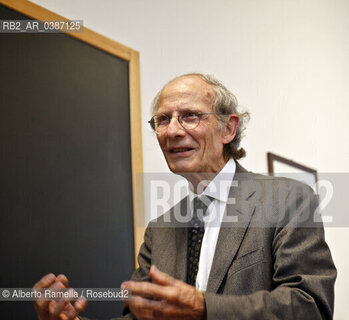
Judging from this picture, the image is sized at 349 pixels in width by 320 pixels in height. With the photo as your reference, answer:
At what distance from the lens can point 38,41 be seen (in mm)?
1453

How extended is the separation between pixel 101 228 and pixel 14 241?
33 cm

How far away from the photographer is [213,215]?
1.28 m

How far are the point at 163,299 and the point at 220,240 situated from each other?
348 millimetres

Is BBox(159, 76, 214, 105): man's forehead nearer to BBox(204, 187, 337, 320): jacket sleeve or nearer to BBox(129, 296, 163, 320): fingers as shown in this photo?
BBox(204, 187, 337, 320): jacket sleeve

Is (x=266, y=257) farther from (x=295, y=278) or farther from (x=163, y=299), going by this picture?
(x=163, y=299)

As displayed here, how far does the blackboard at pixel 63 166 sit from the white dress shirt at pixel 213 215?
1.25ft

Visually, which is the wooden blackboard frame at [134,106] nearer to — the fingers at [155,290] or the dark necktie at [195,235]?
the dark necktie at [195,235]

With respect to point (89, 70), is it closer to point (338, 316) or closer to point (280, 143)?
point (280, 143)

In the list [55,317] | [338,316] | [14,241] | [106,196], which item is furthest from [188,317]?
[338,316]

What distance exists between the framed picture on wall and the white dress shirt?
117 centimetres

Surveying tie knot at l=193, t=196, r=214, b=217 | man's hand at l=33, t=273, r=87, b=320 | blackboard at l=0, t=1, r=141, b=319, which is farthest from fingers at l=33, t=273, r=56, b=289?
tie knot at l=193, t=196, r=214, b=217

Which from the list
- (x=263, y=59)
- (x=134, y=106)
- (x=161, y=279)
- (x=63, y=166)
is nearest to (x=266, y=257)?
(x=161, y=279)

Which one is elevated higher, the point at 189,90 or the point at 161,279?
the point at 189,90

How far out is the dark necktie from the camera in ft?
3.98
